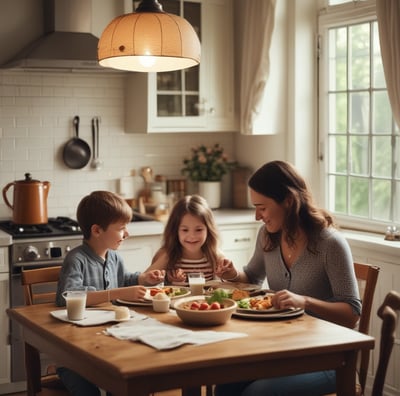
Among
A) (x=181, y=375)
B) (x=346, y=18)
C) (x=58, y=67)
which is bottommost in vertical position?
(x=181, y=375)

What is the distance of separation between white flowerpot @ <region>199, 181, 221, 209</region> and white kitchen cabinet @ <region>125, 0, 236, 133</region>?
40 cm

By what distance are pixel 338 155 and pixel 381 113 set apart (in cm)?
51

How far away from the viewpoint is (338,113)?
16.3ft

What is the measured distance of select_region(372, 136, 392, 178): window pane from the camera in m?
4.52

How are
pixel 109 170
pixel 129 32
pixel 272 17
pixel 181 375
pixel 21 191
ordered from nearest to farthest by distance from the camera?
pixel 181 375, pixel 129 32, pixel 21 191, pixel 272 17, pixel 109 170

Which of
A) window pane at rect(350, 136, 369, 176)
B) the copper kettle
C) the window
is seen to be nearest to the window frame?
the window

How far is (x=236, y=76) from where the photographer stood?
17.9ft

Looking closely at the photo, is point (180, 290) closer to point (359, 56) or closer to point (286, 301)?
point (286, 301)

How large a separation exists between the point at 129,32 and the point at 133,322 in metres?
1.02

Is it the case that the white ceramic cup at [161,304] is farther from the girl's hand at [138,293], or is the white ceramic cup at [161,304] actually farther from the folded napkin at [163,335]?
the folded napkin at [163,335]

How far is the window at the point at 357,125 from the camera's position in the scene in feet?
14.9

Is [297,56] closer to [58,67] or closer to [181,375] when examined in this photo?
[58,67]

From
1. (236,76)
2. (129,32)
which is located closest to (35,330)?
(129,32)

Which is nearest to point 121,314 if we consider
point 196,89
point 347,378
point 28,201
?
point 347,378
